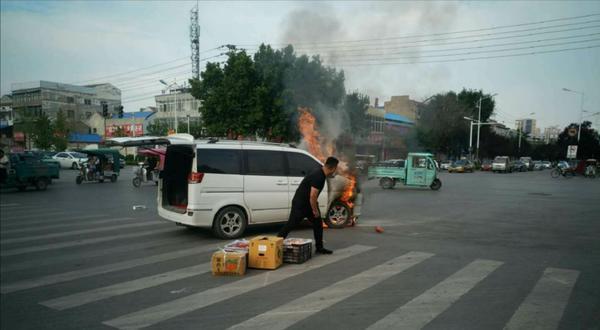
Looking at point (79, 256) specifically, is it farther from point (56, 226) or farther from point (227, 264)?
point (56, 226)

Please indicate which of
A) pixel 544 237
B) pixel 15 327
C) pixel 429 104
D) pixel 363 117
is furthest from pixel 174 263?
pixel 429 104

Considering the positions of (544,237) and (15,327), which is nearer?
(15,327)

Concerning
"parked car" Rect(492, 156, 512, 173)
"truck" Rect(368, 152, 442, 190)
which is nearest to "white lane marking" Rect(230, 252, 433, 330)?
"truck" Rect(368, 152, 442, 190)

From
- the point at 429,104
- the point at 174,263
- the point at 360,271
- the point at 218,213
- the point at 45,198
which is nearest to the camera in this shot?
the point at 360,271

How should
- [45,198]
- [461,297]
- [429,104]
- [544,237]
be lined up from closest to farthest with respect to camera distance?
[461,297], [544,237], [45,198], [429,104]

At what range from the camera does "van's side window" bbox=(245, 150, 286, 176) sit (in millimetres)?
8914

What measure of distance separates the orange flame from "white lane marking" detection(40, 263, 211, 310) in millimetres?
4487

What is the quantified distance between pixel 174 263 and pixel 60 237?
399 centimetres

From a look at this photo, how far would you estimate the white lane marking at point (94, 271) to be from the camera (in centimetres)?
579

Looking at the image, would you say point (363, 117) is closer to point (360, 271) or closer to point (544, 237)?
point (544, 237)

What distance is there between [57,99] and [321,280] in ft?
294

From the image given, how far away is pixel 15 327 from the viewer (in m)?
4.41

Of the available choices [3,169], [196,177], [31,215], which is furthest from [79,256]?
[3,169]

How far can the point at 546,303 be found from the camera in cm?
493
